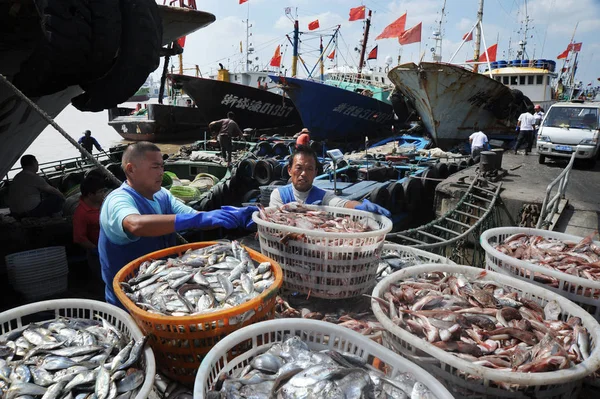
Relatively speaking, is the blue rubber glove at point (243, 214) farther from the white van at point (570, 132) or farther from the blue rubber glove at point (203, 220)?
the white van at point (570, 132)

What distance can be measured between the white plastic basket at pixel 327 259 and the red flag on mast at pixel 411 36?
2379 cm

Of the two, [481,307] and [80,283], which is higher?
[481,307]

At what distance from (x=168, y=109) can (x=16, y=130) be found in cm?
2296

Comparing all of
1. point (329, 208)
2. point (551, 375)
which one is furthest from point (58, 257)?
point (551, 375)

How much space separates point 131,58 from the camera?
14.8 ft

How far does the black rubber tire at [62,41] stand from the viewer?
3.71 m

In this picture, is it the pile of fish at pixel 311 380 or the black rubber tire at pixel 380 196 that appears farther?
the black rubber tire at pixel 380 196

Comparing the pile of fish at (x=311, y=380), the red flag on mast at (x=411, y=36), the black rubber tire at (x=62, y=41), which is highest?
the red flag on mast at (x=411, y=36)

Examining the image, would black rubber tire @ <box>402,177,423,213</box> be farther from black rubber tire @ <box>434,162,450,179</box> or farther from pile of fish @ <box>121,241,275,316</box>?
pile of fish @ <box>121,241,275,316</box>

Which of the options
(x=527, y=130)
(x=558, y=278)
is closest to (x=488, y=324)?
(x=558, y=278)

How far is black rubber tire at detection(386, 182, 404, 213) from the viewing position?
26.8ft

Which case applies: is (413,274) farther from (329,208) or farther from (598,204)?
(598,204)

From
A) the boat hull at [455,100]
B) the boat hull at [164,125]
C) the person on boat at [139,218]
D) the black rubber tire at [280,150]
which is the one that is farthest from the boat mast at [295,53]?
the person on boat at [139,218]

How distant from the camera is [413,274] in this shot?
238 cm
